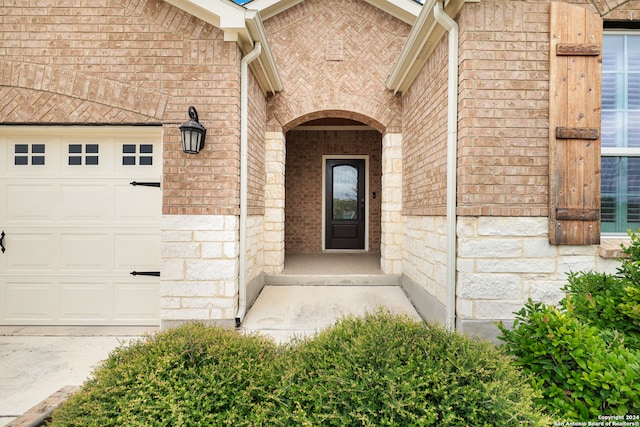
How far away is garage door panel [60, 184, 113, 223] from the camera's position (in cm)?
366

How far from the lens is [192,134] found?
3240mm

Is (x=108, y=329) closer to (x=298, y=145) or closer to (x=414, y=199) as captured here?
(x=414, y=199)

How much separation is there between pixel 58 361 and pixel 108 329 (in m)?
0.67

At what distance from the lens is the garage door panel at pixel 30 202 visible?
3641mm

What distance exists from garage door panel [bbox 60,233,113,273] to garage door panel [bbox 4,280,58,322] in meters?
0.36

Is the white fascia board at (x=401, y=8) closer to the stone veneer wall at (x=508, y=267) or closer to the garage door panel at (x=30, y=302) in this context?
the stone veneer wall at (x=508, y=267)

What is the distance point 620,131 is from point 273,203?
423cm

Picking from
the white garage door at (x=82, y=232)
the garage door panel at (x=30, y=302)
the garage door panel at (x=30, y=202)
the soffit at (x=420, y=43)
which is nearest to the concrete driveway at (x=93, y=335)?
the garage door panel at (x=30, y=302)

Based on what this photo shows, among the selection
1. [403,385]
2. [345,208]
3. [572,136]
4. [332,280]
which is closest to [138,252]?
[332,280]

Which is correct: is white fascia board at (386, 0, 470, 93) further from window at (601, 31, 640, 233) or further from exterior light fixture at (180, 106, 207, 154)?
exterior light fixture at (180, 106, 207, 154)

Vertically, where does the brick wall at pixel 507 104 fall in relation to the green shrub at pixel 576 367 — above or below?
above

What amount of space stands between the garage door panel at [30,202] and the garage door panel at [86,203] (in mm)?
130

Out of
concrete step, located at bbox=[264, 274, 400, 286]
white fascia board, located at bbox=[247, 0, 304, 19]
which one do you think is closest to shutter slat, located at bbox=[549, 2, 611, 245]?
concrete step, located at bbox=[264, 274, 400, 286]

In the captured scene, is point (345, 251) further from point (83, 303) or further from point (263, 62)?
point (83, 303)
